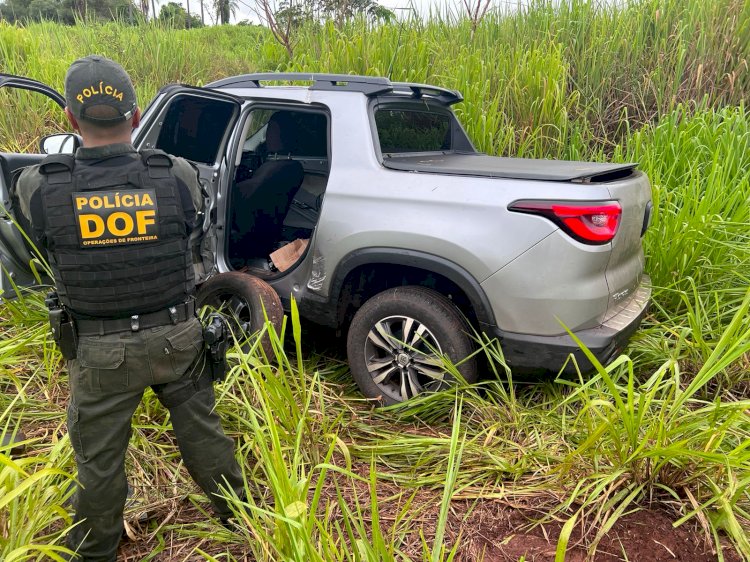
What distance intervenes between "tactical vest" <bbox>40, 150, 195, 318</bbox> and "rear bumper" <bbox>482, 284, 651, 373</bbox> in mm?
1523

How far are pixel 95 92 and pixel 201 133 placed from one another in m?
2.21

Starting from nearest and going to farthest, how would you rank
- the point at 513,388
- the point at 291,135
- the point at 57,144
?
the point at 513,388 < the point at 57,144 < the point at 291,135

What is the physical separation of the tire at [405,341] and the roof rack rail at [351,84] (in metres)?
1.20

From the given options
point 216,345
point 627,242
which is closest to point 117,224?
point 216,345

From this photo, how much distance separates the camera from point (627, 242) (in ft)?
8.68

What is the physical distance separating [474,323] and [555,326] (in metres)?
0.49

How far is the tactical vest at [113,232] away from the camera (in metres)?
1.81

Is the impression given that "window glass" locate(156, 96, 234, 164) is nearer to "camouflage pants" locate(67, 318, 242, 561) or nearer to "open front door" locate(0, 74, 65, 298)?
"open front door" locate(0, 74, 65, 298)

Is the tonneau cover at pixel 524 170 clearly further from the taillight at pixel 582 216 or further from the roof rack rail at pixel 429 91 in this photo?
the roof rack rail at pixel 429 91

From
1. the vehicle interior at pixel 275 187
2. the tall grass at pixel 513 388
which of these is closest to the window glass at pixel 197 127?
the vehicle interior at pixel 275 187

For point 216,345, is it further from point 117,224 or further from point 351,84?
point 351,84

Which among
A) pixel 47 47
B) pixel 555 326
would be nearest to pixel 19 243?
pixel 555 326

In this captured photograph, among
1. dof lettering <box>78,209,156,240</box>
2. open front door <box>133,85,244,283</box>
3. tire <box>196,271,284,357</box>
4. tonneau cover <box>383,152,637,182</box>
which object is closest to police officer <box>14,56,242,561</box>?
dof lettering <box>78,209,156,240</box>

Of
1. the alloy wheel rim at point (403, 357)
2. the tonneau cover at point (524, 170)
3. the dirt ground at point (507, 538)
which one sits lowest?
the dirt ground at point (507, 538)
